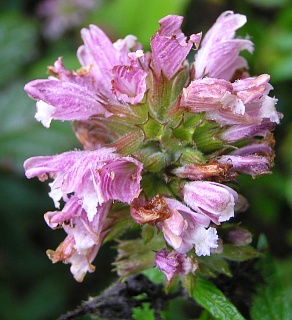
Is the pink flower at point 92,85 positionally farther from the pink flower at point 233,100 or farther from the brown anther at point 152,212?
the brown anther at point 152,212

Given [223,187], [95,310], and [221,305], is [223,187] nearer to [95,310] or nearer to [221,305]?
[221,305]

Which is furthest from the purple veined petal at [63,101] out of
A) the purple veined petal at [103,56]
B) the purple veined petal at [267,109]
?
the purple veined petal at [267,109]

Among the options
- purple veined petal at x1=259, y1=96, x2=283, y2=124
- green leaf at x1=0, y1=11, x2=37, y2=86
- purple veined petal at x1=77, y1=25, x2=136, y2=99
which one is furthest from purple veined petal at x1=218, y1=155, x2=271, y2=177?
green leaf at x1=0, y1=11, x2=37, y2=86

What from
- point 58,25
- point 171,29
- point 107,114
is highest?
point 171,29

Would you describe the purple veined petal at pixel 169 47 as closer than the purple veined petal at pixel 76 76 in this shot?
Yes

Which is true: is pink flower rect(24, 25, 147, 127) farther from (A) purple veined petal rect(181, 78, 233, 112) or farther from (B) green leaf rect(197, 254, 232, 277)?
(B) green leaf rect(197, 254, 232, 277)

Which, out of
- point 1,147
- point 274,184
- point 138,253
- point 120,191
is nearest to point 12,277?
point 1,147
